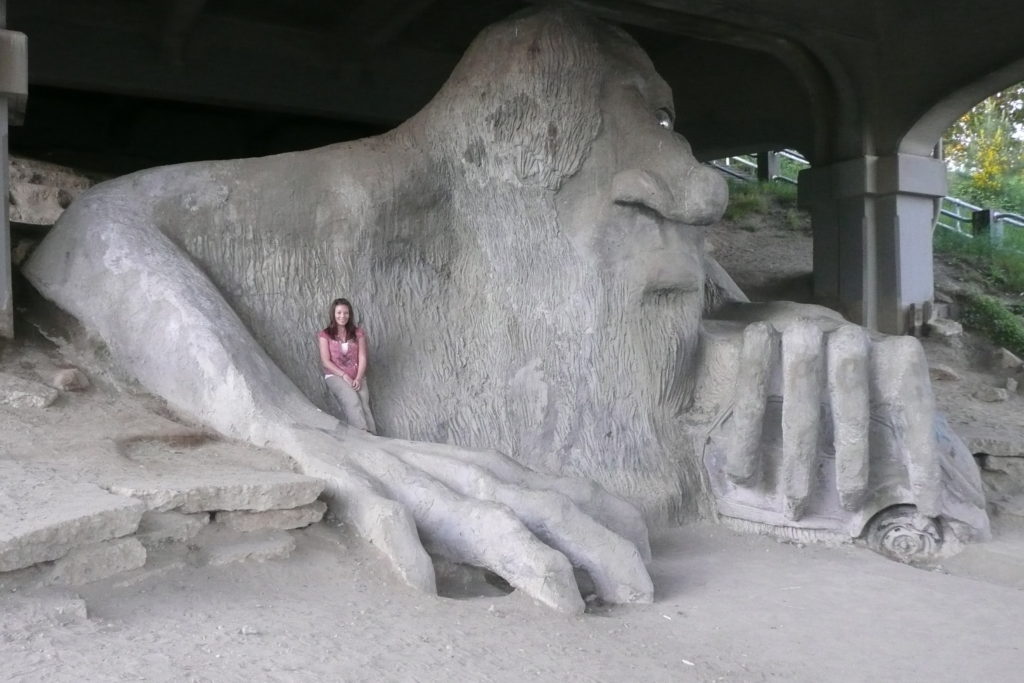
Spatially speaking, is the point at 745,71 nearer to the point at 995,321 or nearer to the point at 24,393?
the point at 995,321

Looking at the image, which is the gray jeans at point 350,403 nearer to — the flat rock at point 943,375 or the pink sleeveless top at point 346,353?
the pink sleeveless top at point 346,353

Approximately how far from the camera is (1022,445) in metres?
5.92

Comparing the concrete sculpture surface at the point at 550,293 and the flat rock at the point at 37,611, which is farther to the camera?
the concrete sculpture surface at the point at 550,293

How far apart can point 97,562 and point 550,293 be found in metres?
2.53

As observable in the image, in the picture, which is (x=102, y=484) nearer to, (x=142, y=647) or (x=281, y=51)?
(x=142, y=647)

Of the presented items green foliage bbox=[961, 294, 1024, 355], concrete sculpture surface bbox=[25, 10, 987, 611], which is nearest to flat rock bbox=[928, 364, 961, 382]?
green foliage bbox=[961, 294, 1024, 355]

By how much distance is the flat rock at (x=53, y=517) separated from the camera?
2.45 m

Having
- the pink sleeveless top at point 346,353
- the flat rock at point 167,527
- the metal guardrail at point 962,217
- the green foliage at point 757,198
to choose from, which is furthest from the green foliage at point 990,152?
the flat rock at point 167,527

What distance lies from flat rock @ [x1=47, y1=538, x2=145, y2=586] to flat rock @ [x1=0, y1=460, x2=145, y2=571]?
0.06 ft

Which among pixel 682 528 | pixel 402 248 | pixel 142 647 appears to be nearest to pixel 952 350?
pixel 682 528

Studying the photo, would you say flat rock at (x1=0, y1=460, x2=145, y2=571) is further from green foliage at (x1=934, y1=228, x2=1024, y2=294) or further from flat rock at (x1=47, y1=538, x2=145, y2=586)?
green foliage at (x1=934, y1=228, x2=1024, y2=294)

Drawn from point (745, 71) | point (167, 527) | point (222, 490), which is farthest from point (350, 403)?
point (745, 71)

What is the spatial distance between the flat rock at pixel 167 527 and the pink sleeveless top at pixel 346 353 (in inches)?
55.1

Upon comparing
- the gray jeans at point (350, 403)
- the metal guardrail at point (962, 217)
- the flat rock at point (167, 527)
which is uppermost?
the metal guardrail at point (962, 217)
